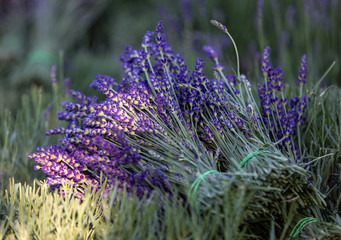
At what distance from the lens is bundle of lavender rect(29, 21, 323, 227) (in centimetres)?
105

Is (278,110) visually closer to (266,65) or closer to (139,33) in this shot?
(266,65)

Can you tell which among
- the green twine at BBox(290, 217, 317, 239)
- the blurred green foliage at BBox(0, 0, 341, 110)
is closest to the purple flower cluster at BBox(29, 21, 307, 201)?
the green twine at BBox(290, 217, 317, 239)

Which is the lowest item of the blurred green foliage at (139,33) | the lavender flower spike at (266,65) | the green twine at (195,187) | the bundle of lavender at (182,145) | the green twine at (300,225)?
the green twine at (300,225)

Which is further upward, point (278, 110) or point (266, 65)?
point (266, 65)

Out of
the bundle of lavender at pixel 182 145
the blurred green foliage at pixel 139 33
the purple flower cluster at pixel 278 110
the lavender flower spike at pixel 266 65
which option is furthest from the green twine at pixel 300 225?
the blurred green foliage at pixel 139 33

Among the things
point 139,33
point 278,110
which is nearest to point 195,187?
point 278,110

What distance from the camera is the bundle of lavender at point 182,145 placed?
1.05 meters

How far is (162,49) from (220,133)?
391 mm

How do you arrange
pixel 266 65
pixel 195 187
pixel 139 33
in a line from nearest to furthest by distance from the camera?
pixel 195 187 < pixel 266 65 < pixel 139 33

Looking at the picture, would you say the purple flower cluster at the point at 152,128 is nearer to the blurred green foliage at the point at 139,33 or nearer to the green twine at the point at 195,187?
the green twine at the point at 195,187

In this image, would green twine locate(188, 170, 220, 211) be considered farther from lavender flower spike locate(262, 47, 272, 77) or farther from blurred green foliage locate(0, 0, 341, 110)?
blurred green foliage locate(0, 0, 341, 110)

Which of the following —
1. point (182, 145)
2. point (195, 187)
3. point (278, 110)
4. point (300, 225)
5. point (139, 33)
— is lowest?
point (300, 225)

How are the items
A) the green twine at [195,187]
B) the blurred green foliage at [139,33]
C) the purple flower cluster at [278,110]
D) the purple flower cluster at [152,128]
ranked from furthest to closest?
the blurred green foliage at [139,33], the purple flower cluster at [278,110], the purple flower cluster at [152,128], the green twine at [195,187]

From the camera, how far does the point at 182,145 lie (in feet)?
3.87
